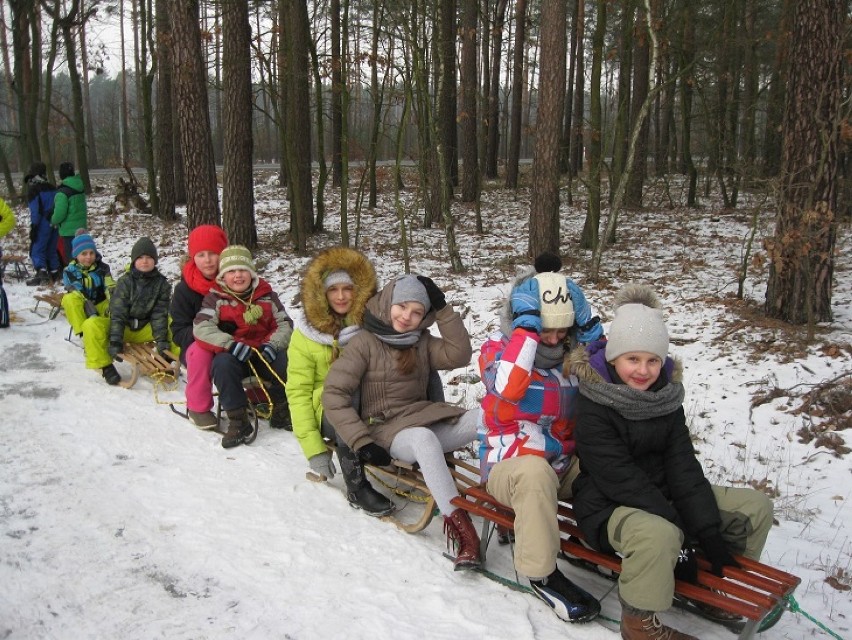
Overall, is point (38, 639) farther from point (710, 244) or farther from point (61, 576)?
point (710, 244)

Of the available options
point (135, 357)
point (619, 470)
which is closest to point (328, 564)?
point (619, 470)

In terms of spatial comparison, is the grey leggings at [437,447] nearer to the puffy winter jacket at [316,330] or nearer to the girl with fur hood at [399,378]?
the girl with fur hood at [399,378]

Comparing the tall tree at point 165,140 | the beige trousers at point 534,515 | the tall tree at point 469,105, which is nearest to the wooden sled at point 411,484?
the beige trousers at point 534,515

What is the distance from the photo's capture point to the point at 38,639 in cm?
277

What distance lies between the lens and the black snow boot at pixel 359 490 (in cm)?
392

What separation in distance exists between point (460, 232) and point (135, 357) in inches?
353

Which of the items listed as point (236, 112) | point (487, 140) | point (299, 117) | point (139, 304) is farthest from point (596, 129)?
point (487, 140)

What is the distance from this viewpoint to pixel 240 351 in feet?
16.3

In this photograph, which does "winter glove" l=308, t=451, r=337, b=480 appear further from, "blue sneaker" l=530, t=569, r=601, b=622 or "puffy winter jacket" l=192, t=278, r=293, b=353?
"blue sneaker" l=530, t=569, r=601, b=622

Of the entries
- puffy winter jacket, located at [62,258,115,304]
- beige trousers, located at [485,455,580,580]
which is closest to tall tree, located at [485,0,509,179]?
puffy winter jacket, located at [62,258,115,304]

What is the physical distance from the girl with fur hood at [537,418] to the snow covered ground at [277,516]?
265 mm

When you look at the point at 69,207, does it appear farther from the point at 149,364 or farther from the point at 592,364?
the point at 592,364

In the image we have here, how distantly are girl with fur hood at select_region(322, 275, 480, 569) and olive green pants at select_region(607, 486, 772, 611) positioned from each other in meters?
1.15

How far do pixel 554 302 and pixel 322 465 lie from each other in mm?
1957
